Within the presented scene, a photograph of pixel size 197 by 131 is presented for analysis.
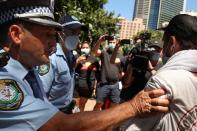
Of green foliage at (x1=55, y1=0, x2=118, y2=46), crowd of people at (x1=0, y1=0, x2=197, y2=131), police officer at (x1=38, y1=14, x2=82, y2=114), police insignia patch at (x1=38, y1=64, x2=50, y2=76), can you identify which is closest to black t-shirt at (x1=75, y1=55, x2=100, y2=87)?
police officer at (x1=38, y1=14, x2=82, y2=114)

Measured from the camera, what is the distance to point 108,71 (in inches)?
356

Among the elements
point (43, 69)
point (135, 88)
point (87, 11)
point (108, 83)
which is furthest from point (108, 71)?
point (87, 11)

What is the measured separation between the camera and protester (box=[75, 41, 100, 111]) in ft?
30.3

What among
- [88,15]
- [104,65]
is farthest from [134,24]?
[104,65]

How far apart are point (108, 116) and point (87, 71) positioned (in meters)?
7.00

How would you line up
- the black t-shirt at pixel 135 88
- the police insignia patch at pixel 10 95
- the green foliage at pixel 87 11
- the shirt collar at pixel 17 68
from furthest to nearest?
1. the green foliage at pixel 87 11
2. the black t-shirt at pixel 135 88
3. the shirt collar at pixel 17 68
4. the police insignia patch at pixel 10 95

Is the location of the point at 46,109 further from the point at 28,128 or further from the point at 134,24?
the point at 134,24

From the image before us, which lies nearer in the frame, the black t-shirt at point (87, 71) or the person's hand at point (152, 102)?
the person's hand at point (152, 102)

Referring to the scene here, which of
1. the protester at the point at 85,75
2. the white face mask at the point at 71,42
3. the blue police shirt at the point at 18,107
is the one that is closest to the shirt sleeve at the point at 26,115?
the blue police shirt at the point at 18,107

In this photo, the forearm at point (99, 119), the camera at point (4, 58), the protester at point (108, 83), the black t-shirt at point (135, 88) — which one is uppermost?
the camera at point (4, 58)

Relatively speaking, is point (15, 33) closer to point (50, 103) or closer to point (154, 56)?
point (50, 103)

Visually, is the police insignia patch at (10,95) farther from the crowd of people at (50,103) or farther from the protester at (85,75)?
the protester at (85,75)

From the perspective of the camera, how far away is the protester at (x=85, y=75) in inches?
364

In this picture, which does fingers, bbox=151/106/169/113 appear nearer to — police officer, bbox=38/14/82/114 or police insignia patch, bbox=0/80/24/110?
police insignia patch, bbox=0/80/24/110
